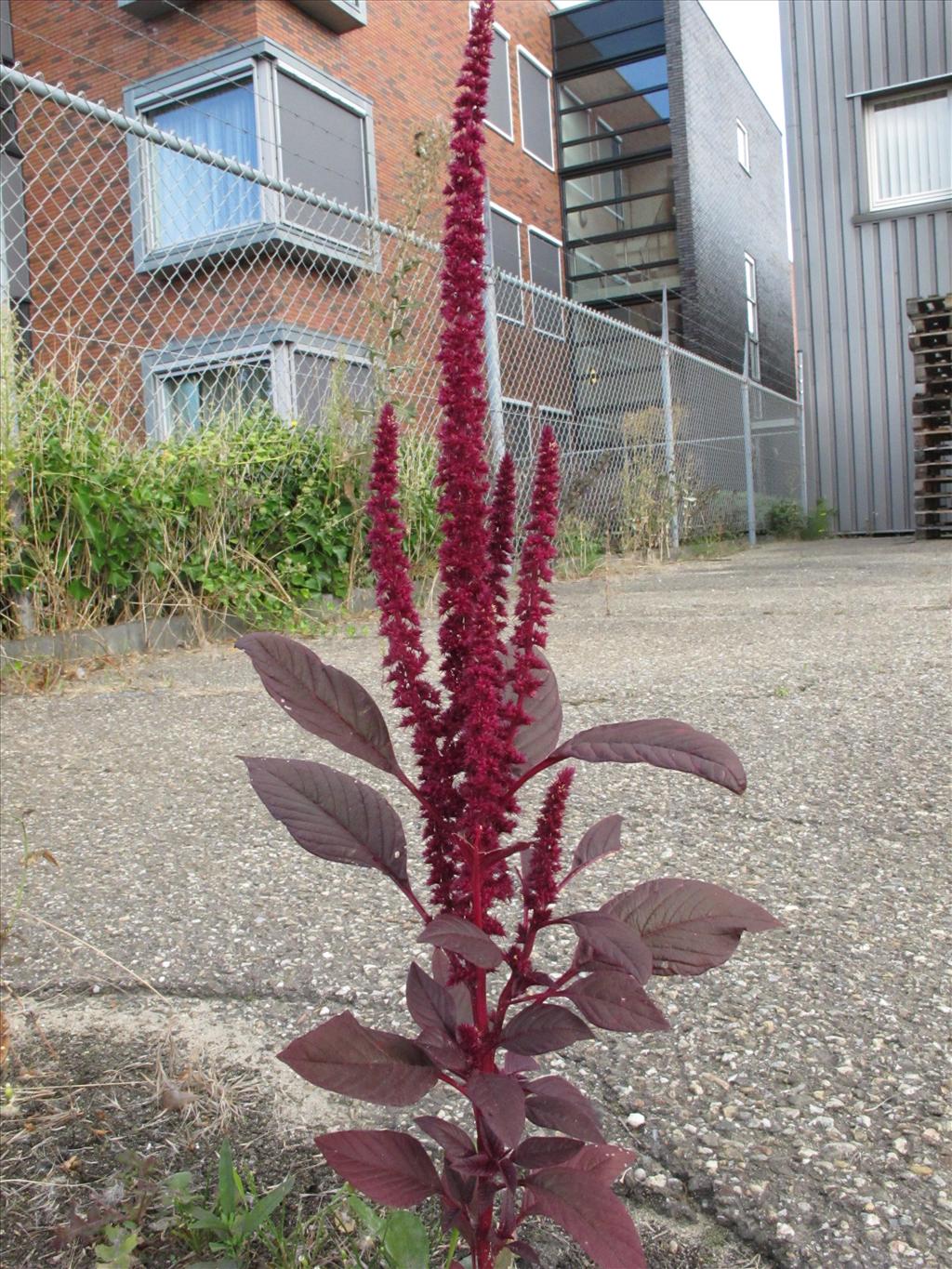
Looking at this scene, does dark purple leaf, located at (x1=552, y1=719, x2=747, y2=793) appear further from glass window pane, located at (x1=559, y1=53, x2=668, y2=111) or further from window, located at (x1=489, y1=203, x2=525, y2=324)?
glass window pane, located at (x1=559, y1=53, x2=668, y2=111)

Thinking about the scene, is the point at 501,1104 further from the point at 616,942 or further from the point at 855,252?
the point at 855,252

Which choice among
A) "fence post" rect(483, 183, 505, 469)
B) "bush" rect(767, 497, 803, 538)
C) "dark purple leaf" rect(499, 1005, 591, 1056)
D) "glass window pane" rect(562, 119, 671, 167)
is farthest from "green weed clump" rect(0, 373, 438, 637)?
"glass window pane" rect(562, 119, 671, 167)

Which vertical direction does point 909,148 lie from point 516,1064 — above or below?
above

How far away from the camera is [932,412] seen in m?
9.60

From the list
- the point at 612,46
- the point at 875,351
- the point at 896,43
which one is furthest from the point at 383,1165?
the point at 612,46

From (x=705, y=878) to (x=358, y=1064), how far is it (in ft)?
3.17

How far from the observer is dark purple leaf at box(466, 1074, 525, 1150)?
58 centimetres

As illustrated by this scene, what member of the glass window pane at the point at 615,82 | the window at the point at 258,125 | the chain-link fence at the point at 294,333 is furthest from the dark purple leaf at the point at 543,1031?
the glass window pane at the point at 615,82

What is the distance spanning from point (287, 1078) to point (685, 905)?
1.85 feet

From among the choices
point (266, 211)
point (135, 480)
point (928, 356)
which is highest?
point (266, 211)

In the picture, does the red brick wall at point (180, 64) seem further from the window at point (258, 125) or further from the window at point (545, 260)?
the window at point (545, 260)

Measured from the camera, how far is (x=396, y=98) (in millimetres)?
12812

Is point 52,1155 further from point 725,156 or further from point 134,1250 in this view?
point 725,156

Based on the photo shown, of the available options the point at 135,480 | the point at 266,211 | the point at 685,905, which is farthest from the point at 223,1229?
the point at 266,211
